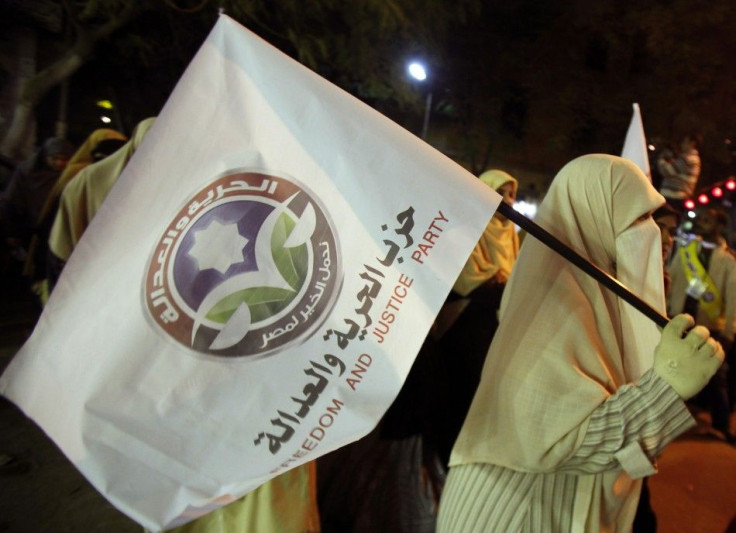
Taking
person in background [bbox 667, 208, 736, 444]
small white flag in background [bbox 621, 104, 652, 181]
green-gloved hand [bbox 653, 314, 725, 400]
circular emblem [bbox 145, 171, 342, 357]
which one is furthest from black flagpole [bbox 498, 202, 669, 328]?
person in background [bbox 667, 208, 736, 444]

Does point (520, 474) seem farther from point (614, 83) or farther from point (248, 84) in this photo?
point (614, 83)

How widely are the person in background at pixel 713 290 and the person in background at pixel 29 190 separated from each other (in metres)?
6.20

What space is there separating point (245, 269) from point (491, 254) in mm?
2945

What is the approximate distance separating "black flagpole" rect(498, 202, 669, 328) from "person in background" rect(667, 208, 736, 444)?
4.62 meters

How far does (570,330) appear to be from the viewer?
5.01 feet

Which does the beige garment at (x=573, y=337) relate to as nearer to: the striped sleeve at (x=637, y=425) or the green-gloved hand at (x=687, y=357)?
the striped sleeve at (x=637, y=425)

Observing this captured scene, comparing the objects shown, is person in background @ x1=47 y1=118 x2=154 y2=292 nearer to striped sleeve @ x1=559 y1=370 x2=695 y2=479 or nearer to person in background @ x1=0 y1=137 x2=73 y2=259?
striped sleeve @ x1=559 y1=370 x2=695 y2=479

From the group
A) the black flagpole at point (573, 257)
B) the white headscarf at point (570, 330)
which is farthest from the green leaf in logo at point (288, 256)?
the white headscarf at point (570, 330)

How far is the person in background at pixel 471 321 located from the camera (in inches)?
117

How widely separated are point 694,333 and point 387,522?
178 cm

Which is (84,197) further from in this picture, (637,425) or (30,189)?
(30,189)

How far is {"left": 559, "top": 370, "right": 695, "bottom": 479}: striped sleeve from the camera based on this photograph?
4.53ft

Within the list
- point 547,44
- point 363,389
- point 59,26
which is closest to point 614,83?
point 547,44

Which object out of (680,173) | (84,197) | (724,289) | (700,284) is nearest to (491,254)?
(84,197)
